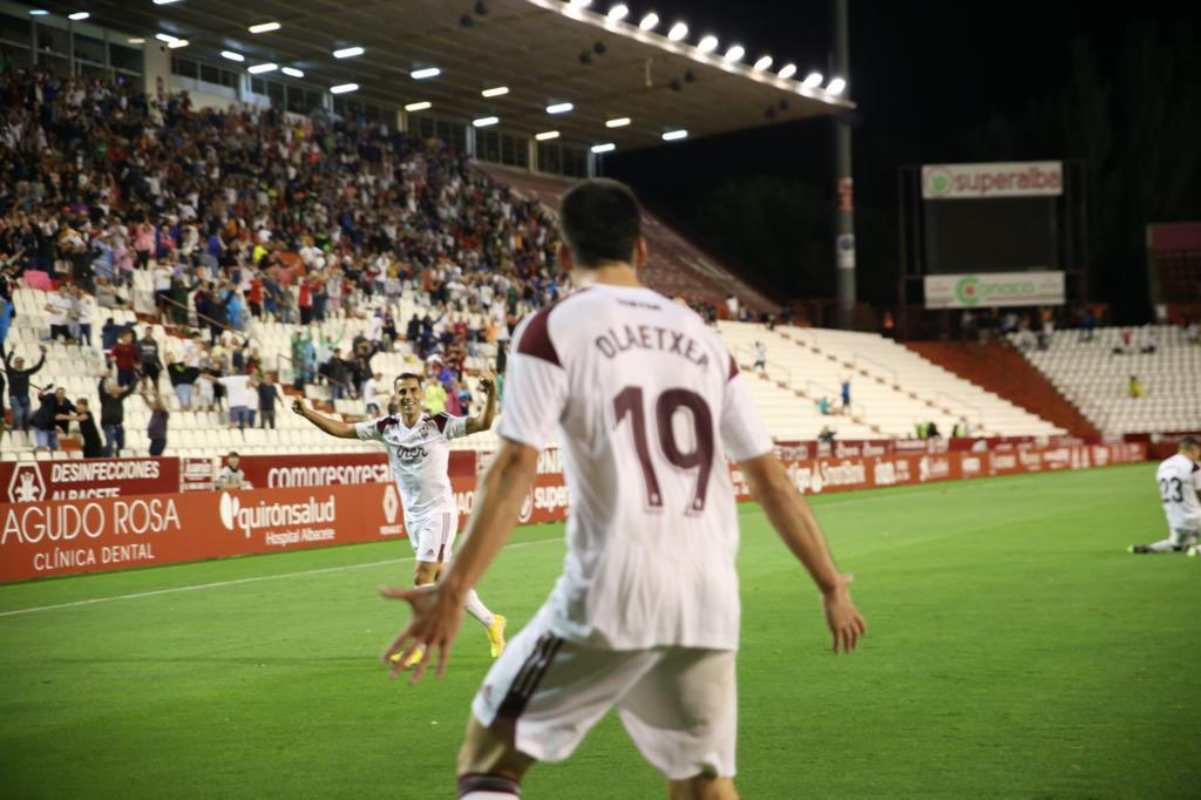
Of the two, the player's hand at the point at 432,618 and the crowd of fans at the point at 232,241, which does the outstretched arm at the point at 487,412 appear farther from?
the crowd of fans at the point at 232,241

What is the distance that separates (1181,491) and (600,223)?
55.9ft

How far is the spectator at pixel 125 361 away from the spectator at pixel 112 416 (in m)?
1.15

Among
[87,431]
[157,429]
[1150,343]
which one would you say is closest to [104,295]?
[157,429]

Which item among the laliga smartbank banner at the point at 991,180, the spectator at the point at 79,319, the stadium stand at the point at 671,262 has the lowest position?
the spectator at the point at 79,319

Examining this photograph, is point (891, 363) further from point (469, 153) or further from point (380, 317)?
point (380, 317)

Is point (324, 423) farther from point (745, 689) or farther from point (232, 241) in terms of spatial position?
point (232, 241)

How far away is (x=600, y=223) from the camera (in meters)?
4.50

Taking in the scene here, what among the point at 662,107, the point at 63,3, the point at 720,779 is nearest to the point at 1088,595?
the point at 720,779

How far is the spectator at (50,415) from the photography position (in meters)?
23.6

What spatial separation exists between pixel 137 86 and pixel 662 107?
20592 millimetres

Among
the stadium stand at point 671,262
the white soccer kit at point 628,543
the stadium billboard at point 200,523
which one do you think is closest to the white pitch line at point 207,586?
the stadium billboard at point 200,523

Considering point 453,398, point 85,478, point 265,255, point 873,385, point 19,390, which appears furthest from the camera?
point 873,385

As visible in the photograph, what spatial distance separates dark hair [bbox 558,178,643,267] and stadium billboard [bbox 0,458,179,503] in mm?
17258

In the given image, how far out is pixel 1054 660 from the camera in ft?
37.1
